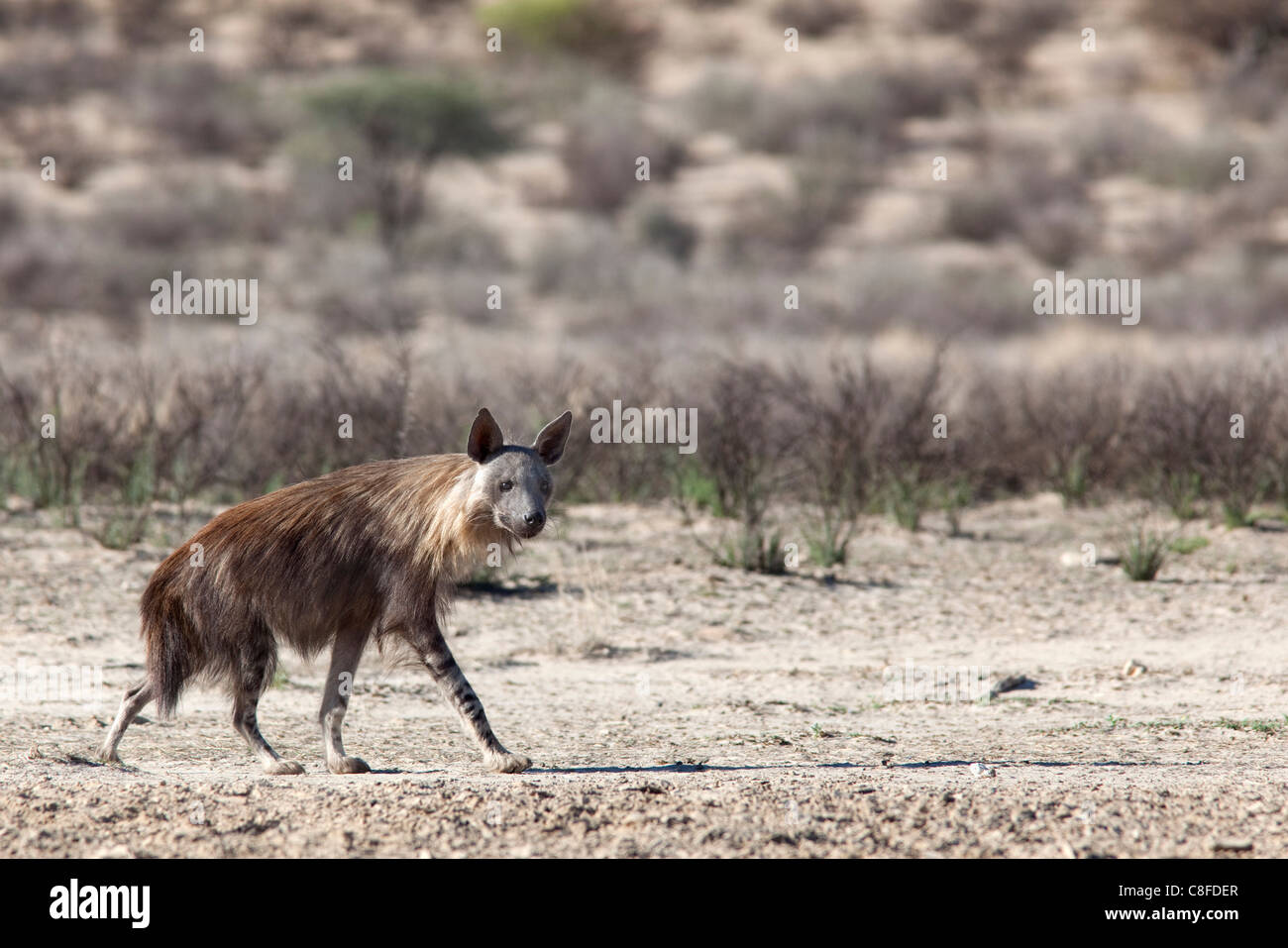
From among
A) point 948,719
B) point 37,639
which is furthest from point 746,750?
point 37,639

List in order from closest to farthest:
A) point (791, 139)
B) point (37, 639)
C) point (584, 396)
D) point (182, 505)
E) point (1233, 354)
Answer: point (37, 639) < point (182, 505) < point (584, 396) < point (1233, 354) < point (791, 139)

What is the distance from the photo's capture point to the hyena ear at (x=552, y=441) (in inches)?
245

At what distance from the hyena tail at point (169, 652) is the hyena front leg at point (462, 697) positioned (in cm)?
87

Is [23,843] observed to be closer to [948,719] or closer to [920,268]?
[948,719]

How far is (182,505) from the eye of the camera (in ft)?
37.7

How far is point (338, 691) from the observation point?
6.37m

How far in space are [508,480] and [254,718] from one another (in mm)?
1392

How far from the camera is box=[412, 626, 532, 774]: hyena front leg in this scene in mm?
6141

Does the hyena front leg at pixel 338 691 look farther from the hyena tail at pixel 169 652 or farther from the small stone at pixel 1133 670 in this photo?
the small stone at pixel 1133 670

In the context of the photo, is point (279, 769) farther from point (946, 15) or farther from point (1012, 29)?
point (946, 15)

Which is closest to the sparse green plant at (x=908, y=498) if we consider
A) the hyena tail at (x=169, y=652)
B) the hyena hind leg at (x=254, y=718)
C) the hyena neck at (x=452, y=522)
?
the hyena neck at (x=452, y=522)

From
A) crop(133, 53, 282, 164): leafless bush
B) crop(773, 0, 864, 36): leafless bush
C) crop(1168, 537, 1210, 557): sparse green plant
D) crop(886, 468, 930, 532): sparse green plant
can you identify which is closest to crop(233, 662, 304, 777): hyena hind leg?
crop(886, 468, 930, 532): sparse green plant

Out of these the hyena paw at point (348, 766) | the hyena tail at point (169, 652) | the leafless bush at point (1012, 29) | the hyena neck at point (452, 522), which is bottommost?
the hyena paw at point (348, 766)
